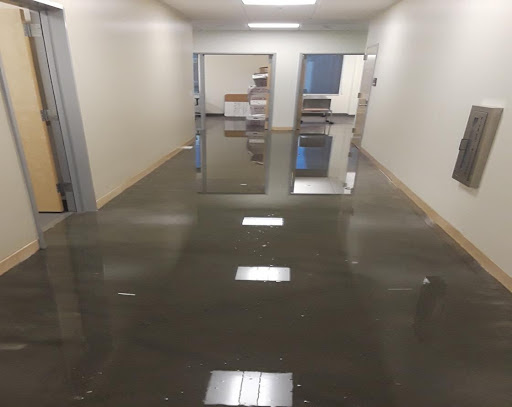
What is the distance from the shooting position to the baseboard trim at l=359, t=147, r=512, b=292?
89.2 inches

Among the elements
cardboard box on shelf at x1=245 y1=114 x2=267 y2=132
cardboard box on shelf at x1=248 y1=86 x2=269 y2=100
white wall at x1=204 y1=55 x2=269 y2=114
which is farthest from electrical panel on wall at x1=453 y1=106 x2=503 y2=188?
white wall at x1=204 y1=55 x2=269 y2=114

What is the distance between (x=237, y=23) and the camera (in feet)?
23.3

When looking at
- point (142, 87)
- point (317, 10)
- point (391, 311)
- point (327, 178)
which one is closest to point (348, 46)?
point (317, 10)

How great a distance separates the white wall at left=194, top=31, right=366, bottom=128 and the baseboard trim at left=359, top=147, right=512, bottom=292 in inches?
207

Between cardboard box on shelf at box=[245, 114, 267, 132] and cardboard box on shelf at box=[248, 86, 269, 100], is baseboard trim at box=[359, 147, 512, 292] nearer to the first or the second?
cardboard box on shelf at box=[245, 114, 267, 132]

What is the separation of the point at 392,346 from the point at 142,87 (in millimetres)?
Result: 4387

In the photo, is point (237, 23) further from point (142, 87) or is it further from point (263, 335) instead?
point (263, 335)

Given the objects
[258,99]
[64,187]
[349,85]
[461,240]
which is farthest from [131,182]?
[349,85]

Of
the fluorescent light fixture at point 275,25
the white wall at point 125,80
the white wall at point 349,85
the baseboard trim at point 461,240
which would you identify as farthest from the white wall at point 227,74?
the baseboard trim at point 461,240

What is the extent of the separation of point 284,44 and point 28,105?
6.87 metres

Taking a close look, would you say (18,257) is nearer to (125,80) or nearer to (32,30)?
(32,30)

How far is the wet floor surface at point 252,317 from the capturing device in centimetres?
148

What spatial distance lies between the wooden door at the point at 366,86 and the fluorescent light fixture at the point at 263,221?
13.4 ft

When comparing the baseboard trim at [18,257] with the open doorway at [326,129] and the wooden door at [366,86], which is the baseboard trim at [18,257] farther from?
the wooden door at [366,86]
